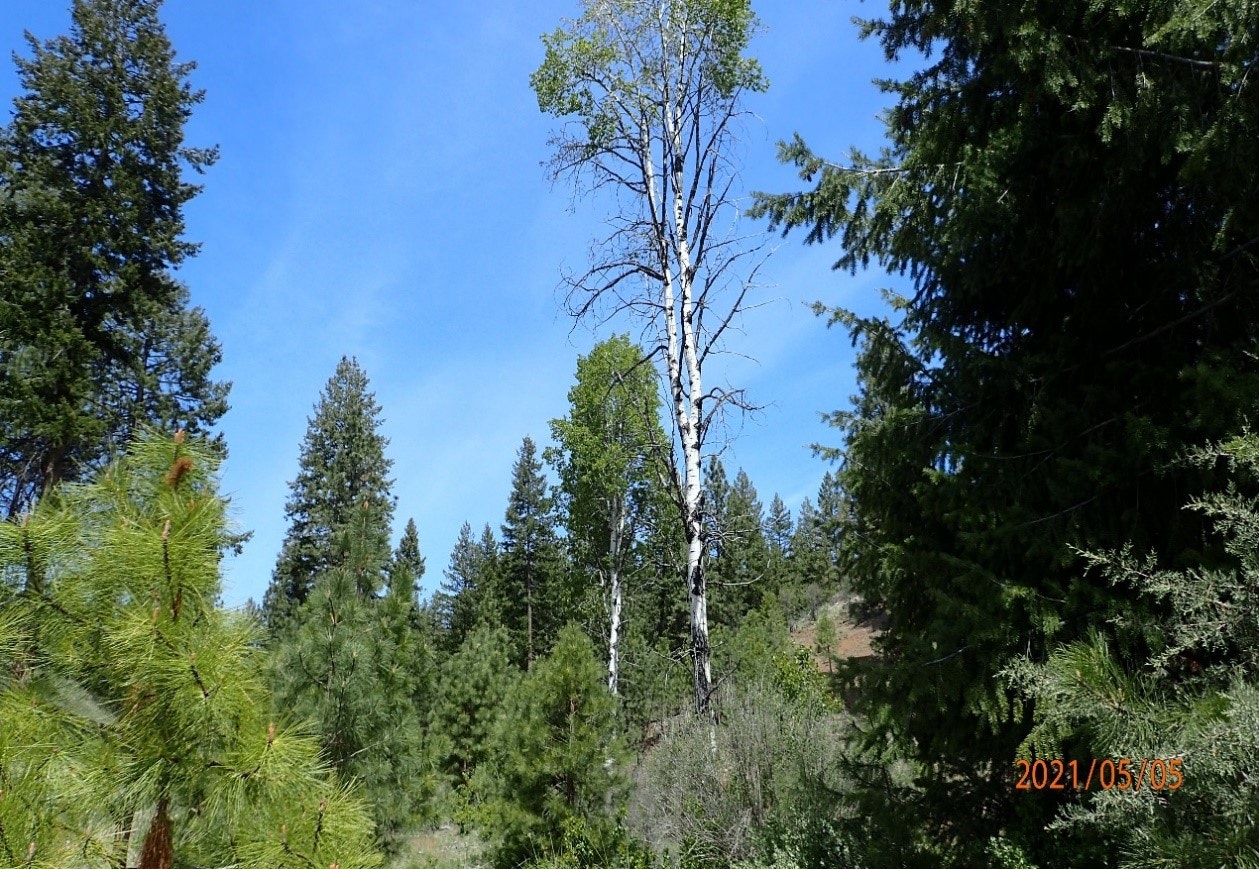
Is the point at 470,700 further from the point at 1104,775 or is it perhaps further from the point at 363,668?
the point at 1104,775

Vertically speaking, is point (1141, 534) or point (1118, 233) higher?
point (1118, 233)

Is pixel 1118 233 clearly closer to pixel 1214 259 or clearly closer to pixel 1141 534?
pixel 1214 259

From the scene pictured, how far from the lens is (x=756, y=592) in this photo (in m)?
46.8

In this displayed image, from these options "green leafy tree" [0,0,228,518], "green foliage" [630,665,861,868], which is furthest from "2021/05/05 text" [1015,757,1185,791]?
"green leafy tree" [0,0,228,518]

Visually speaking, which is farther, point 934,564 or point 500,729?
point 500,729

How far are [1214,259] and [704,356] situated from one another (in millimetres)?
5418

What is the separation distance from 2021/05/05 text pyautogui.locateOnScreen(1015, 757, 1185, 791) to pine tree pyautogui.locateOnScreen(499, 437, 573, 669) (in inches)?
1328

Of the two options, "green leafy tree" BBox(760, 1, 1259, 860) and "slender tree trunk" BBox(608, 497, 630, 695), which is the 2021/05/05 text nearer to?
"green leafy tree" BBox(760, 1, 1259, 860)

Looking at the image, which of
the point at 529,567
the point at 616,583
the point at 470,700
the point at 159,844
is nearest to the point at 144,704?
the point at 159,844

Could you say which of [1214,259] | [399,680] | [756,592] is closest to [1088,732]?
[1214,259]

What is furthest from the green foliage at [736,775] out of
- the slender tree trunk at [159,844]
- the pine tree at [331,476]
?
the pine tree at [331,476]

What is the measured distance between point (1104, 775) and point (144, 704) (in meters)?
4.14

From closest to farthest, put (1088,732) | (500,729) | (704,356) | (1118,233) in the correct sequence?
(1088,732) < (1118,233) < (704,356) < (500,729)

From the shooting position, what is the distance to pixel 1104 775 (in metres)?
3.80
